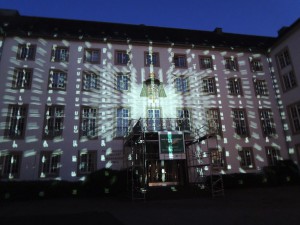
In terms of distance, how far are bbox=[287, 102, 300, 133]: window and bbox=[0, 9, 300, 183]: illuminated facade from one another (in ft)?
2.04

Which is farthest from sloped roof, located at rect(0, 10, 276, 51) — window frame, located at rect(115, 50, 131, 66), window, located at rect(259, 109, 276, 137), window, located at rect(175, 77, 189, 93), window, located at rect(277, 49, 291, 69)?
window, located at rect(259, 109, 276, 137)

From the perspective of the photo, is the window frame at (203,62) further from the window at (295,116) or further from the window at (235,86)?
the window at (295,116)

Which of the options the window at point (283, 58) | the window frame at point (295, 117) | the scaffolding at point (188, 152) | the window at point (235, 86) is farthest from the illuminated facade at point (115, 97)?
the window at point (283, 58)

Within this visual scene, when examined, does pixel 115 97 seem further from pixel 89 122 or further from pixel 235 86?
pixel 235 86

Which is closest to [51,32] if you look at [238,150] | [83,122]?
[83,122]

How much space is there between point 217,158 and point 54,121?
12.6 meters

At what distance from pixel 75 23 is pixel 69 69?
23.5 ft

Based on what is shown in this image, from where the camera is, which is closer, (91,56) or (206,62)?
(91,56)

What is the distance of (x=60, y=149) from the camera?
51.5ft

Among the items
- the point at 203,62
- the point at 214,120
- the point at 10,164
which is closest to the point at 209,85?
the point at 203,62

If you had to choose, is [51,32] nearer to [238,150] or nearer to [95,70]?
[95,70]

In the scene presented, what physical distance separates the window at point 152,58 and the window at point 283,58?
37.3ft

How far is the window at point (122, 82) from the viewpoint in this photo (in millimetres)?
18172

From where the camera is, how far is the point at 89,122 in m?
16.8
